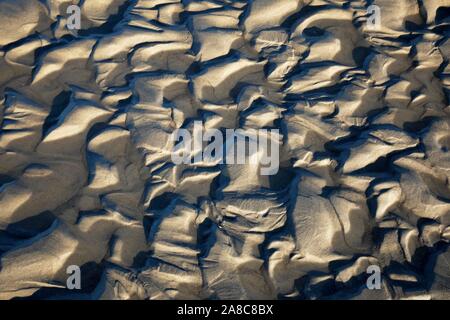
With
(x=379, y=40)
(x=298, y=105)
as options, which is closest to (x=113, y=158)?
(x=298, y=105)

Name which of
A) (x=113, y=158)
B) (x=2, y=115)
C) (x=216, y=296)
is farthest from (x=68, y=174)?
(x=216, y=296)

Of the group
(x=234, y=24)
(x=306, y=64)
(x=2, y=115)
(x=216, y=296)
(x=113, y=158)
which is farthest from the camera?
(x=234, y=24)

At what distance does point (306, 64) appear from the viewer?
2062 millimetres

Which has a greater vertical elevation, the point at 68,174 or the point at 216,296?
the point at 68,174

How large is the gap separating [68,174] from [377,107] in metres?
1.48

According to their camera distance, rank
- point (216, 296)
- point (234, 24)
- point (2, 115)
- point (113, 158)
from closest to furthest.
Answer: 1. point (216, 296)
2. point (113, 158)
3. point (2, 115)
4. point (234, 24)

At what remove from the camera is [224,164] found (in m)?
1.70

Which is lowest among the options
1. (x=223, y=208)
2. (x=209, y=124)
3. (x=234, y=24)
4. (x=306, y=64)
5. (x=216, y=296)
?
(x=216, y=296)

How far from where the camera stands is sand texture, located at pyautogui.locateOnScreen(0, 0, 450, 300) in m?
1.46

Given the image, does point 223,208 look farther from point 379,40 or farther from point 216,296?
point 379,40

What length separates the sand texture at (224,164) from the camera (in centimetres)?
146

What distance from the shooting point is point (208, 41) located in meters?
2.10

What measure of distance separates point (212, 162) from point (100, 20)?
1.14 m

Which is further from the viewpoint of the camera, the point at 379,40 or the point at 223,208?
the point at 379,40
